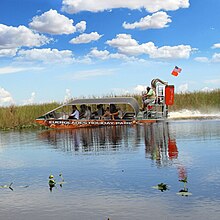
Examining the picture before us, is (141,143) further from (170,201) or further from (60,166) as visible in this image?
(170,201)

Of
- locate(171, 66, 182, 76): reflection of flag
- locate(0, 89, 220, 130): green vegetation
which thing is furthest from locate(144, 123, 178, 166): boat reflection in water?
locate(0, 89, 220, 130): green vegetation

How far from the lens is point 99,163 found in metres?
12.3

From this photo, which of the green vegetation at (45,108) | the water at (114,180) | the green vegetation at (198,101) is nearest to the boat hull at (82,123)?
the green vegetation at (45,108)

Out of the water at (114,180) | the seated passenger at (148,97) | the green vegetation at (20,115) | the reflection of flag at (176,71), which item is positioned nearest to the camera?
the water at (114,180)

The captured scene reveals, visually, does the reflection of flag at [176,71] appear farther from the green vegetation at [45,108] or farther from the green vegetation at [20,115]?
the green vegetation at [20,115]

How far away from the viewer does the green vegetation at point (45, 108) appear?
31547 mm

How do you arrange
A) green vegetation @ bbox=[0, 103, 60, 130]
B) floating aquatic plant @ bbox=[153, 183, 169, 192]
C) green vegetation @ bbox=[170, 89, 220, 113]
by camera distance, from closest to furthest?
floating aquatic plant @ bbox=[153, 183, 169, 192]
green vegetation @ bbox=[0, 103, 60, 130]
green vegetation @ bbox=[170, 89, 220, 113]

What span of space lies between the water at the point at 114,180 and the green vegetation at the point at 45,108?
49.9ft

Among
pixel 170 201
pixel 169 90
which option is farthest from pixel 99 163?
pixel 169 90

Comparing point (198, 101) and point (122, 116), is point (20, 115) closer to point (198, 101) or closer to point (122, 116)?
point (122, 116)

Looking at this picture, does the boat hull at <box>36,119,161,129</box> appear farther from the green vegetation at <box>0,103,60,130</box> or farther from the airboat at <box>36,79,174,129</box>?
the green vegetation at <box>0,103,60,130</box>

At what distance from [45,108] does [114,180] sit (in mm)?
24173

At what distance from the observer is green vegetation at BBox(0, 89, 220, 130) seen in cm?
3155

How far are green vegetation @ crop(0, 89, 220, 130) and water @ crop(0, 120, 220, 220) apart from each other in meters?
15.2
